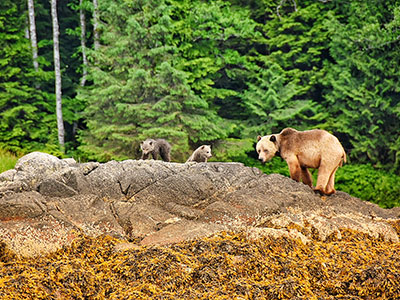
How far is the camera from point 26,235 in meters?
4.29

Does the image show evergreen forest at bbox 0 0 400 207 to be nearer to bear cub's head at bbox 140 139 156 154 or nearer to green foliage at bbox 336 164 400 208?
green foliage at bbox 336 164 400 208

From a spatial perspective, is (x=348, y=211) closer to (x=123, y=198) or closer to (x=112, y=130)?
(x=123, y=198)

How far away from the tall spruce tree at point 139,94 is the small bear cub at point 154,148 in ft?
9.38

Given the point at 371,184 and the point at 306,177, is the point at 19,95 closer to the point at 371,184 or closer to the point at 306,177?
the point at 306,177

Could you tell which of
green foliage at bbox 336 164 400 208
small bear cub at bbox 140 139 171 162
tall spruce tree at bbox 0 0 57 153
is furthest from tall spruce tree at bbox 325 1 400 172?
tall spruce tree at bbox 0 0 57 153

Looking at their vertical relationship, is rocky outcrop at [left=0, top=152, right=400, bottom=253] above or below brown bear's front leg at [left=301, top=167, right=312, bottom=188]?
above

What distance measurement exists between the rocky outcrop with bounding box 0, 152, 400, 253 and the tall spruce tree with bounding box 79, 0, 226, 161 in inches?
240

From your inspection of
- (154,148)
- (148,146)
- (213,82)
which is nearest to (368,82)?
(213,82)

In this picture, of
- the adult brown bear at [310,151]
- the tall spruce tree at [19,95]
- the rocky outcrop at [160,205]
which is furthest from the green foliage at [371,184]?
the tall spruce tree at [19,95]

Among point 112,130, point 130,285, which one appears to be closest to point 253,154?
point 112,130

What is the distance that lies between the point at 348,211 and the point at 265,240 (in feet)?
5.90

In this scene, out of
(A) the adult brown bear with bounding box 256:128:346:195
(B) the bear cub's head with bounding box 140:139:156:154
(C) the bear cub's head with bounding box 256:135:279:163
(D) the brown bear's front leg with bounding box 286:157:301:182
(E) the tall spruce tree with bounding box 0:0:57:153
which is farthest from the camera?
(E) the tall spruce tree with bounding box 0:0:57:153

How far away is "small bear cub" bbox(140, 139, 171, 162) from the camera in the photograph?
8750 mm

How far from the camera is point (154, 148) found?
8.82m
